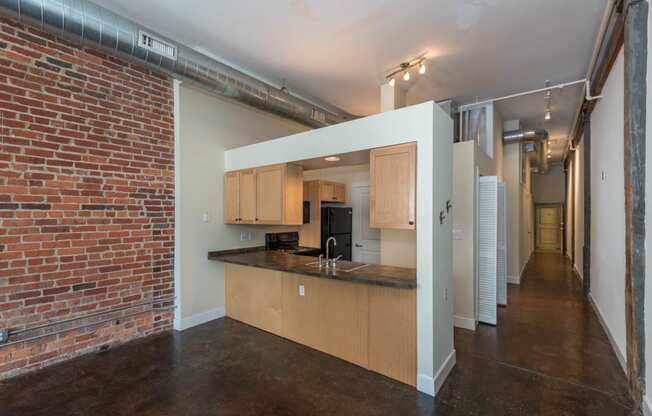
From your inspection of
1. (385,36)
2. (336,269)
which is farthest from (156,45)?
(336,269)

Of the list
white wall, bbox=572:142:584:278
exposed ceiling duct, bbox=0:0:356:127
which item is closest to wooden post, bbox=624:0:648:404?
exposed ceiling duct, bbox=0:0:356:127

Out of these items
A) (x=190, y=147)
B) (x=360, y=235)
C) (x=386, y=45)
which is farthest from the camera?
Result: (x=360, y=235)

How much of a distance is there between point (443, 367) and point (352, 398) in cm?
86

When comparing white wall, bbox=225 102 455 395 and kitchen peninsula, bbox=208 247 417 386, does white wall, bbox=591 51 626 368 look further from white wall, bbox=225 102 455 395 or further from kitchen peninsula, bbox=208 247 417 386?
kitchen peninsula, bbox=208 247 417 386

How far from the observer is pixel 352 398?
2.39 meters

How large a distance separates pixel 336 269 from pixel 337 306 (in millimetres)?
376

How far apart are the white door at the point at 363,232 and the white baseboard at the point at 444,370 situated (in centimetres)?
257

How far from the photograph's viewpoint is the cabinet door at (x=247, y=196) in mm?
3977

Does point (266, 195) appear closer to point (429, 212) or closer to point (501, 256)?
point (429, 212)

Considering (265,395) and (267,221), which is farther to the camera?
(267,221)

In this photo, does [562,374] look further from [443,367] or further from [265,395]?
[265,395]

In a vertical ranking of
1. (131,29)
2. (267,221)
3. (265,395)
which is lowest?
(265,395)

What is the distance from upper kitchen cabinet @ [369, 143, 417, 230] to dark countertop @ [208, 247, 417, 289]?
46 cm

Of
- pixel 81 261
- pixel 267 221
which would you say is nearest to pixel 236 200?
pixel 267 221
